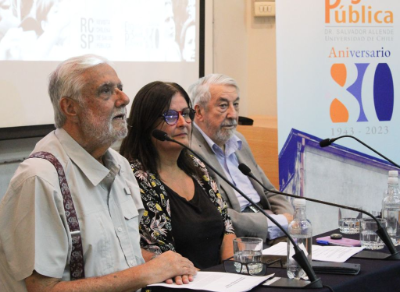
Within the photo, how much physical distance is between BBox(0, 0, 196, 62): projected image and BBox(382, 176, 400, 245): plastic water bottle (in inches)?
74.8

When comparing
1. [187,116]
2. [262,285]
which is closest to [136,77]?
[187,116]

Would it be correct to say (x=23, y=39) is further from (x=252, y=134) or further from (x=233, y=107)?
(x=252, y=134)

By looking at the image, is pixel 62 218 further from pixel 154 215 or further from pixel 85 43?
pixel 85 43

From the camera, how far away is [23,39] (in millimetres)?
3256

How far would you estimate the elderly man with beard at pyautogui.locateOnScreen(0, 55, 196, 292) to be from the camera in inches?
68.2

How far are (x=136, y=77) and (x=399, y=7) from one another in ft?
5.67

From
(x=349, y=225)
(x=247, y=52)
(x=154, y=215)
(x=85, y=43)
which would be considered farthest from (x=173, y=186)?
(x=247, y=52)

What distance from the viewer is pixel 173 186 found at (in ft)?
8.15

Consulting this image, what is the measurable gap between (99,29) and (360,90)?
166cm

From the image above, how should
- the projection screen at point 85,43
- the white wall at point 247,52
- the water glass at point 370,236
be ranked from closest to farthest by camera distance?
the water glass at point 370,236
the projection screen at point 85,43
the white wall at point 247,52

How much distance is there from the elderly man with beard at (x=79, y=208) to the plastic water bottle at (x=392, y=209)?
0.95m

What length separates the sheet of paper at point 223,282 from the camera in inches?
67.8

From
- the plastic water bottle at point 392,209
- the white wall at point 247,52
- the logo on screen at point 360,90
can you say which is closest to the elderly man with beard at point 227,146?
the plastic water bottle at point 392,209

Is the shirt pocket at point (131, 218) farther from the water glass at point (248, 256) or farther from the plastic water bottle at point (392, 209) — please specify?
the plastic water bottle at point (392, 209)
